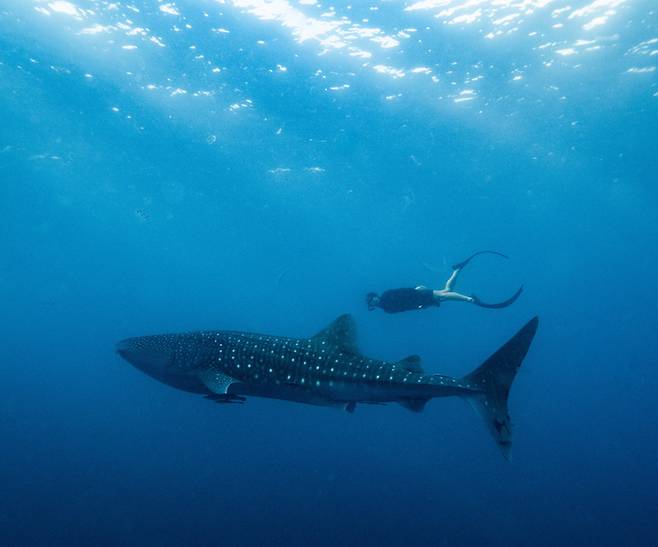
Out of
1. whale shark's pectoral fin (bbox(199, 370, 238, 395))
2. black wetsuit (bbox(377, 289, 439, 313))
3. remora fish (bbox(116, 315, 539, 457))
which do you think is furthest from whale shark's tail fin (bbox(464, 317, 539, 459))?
black wetsuit (bbox(377, 289, 439, 313))

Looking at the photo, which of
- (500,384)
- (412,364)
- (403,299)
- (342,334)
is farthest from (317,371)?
(403,299)

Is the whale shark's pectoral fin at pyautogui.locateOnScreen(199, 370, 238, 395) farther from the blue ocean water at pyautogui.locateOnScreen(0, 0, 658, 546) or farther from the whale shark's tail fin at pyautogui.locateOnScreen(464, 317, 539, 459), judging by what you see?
the blue ocean water at pyautogui.locateOnScreen(0, 0, 658, 546)

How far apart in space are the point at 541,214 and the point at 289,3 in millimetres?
46536

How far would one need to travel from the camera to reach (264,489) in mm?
16844

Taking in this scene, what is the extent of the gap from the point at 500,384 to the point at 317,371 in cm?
244

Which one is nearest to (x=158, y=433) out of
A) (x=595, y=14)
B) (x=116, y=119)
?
(x=116, y=119)

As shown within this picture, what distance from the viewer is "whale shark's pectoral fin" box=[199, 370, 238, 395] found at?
608 cm

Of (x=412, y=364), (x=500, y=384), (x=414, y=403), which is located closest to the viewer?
(x=500, y=384)

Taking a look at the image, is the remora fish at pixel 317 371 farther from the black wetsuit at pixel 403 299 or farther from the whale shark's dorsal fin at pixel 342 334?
the black wetsuit at pixel 403 299

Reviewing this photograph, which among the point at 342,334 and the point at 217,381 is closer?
the point at 217,381

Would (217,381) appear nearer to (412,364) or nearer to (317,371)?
(317,371)

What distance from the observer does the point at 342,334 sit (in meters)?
6.47

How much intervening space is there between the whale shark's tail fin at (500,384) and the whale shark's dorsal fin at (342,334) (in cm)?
178

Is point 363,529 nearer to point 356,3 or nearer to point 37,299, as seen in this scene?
point 356,3
